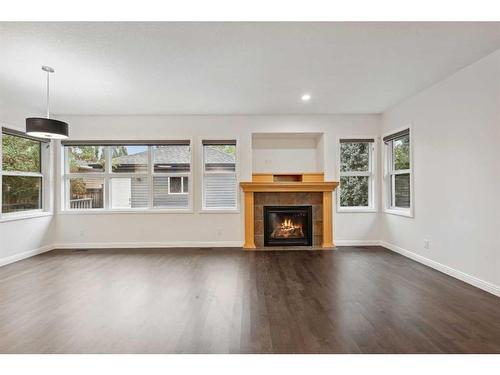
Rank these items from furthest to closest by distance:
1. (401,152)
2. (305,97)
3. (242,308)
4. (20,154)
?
1. (401,152)
2. (20,154)
3. (305,97)
4. (242,308)

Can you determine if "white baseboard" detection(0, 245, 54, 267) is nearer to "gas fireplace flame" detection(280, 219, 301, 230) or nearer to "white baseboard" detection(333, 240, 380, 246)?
"gas fireplace flame" detection(280, 219, 301, 230)

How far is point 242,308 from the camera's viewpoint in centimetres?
259

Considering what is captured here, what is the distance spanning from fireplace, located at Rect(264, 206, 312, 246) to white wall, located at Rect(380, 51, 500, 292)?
171 centimetres

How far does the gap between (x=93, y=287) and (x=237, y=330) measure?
201cm

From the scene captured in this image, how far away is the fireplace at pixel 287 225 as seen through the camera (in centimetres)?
537

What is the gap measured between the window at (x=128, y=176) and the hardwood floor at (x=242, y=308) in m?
1.53

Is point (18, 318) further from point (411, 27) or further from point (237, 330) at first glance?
point (411, 27)

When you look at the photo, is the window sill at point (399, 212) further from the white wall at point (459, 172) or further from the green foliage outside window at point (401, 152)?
the green foliage outside window at point (401, 152)

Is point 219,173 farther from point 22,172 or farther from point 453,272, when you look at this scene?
point 453,272

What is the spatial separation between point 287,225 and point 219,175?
1.68 meters

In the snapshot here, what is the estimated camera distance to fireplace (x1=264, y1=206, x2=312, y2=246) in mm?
5367

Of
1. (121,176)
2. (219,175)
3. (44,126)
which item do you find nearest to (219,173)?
(219,175)

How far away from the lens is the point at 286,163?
18.7ft

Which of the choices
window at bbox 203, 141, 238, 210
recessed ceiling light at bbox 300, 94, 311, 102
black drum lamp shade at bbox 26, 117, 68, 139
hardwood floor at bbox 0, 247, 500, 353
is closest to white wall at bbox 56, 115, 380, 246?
window at bbox 203, 141, 238, 210
